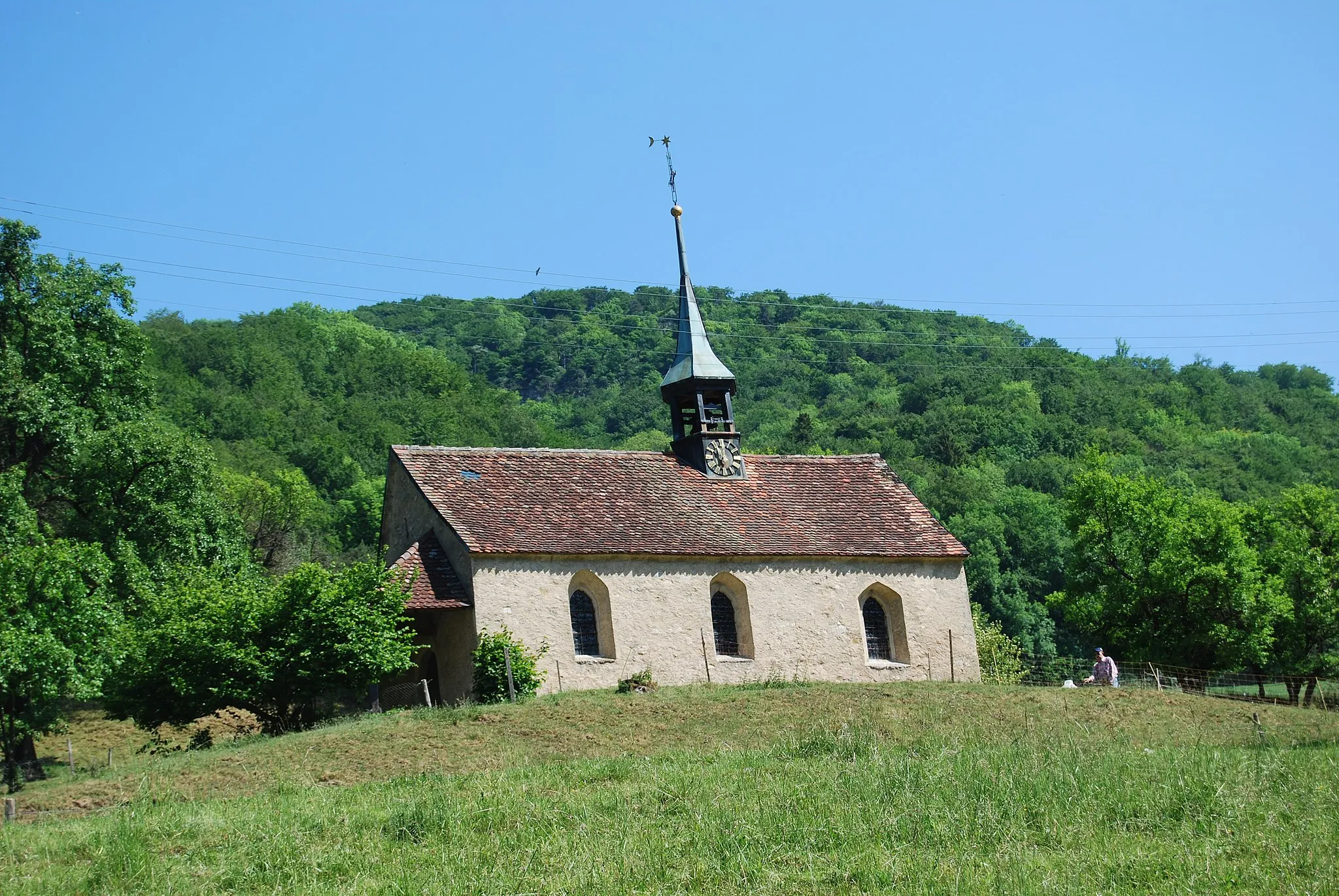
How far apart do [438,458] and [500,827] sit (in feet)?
56.5

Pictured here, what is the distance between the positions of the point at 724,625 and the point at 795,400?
236 ft

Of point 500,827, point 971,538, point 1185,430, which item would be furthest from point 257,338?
point 500,827

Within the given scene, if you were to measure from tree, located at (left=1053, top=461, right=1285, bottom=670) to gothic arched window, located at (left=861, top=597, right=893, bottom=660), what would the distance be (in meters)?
10.7

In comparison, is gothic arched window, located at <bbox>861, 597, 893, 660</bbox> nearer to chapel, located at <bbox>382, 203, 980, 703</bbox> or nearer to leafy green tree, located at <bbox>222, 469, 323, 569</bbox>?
chapel, located at <bbox>382, 203, 980, 703</bbox>

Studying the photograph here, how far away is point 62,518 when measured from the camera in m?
36.3

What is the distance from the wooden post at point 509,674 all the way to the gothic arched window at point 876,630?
9895 mm

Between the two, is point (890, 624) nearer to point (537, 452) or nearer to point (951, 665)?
point (951, 665)

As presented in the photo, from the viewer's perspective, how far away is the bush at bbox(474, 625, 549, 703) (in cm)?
2762

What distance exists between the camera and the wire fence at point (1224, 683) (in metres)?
34.5

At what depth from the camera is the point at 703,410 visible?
117 ft

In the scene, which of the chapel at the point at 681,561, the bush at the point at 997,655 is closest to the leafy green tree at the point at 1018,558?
the bush at the point at 997,655

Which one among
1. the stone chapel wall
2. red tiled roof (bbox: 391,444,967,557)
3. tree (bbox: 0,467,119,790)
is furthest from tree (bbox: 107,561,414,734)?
red tiled roof (bbox: 391,444,967,557)

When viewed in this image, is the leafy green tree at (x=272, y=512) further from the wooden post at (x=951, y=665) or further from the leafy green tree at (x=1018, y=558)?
the leafy green tree at (x=1018, y=558)

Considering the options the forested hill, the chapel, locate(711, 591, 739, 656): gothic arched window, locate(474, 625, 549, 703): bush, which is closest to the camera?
locate(474, 625, 549, 703): bush
